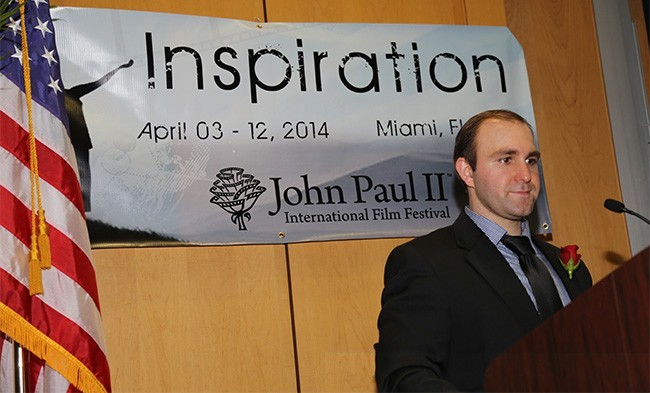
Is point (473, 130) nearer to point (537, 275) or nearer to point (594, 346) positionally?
point (537, 275)

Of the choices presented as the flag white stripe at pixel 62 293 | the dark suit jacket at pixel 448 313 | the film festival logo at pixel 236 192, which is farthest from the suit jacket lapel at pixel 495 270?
the flag white stripe at pixel 62 293

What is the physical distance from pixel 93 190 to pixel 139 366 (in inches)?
26.0

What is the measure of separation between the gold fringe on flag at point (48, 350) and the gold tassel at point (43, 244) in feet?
0.63

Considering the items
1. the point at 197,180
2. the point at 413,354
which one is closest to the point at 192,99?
the point at 197,180

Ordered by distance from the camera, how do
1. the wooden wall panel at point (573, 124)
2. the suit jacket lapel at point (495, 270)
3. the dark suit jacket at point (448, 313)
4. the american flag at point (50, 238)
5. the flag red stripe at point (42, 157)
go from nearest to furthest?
the dark suit jacket at point (448, 313) < the suit jacket lapel at point (495, 270) < the american flag at point (50, 238) < the flag red stripe at point (42, 157) < the wooden wall panel at point (573, 124)

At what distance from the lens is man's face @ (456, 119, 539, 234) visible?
2.99m

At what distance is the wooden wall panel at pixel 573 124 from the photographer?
4.20 meters

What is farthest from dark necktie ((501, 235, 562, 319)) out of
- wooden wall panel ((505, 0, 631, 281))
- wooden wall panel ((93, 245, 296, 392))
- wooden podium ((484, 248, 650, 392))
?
wooden wall panel ((505, 0, 631, 281))

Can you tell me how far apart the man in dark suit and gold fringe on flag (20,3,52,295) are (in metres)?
1.06

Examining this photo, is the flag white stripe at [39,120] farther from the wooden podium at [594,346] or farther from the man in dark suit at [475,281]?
the wooden podium at [594,346]

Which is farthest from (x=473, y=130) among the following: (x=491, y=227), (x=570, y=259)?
(x=570, y=259)

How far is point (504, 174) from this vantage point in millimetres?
3027

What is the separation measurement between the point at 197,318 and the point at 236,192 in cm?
50

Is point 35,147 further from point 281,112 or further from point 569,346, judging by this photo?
point 569,346
